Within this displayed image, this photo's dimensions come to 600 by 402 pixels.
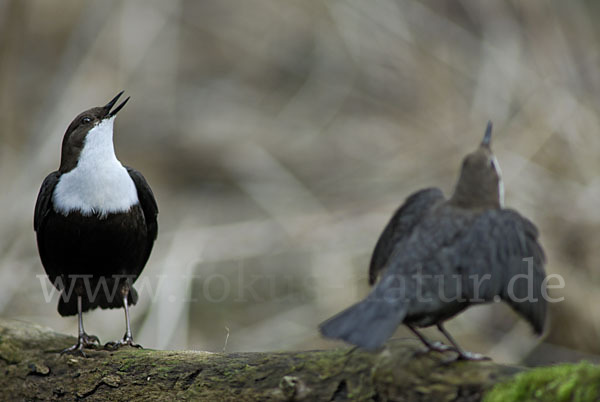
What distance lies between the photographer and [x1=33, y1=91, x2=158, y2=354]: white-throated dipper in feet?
12.0

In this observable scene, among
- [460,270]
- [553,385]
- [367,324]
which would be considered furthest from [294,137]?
[553,385]

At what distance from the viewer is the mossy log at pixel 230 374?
7.19 feet

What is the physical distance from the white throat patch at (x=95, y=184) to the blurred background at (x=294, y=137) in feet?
7.93

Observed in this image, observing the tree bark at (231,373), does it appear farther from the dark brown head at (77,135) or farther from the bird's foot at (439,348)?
the dark brown head at (77,135)

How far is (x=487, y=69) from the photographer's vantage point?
7.91 metres

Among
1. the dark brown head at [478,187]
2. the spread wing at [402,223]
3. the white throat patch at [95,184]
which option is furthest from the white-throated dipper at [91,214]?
the dark brown head at [478,187]

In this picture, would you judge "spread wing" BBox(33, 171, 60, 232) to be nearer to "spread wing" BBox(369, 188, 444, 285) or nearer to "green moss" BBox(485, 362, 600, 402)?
"spread wing" BBox(369, 188, 444, 285)

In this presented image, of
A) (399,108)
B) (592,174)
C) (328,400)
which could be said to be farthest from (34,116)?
(328,400)

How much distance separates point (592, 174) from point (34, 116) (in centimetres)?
619

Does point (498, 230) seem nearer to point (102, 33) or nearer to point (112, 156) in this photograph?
point (112, 156)

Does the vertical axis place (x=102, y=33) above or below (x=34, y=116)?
above

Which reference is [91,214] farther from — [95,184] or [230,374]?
[230,374]

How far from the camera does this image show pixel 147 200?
395cm

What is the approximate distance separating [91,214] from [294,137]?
5.37 m
